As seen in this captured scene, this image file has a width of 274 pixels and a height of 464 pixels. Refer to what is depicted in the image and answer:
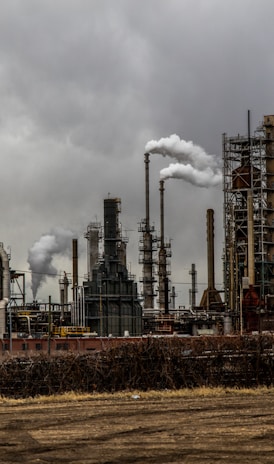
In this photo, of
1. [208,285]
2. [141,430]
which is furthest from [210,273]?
[141,430]

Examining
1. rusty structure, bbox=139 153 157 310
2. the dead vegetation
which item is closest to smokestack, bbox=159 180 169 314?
rusty structure, bbox=139 153 157 310

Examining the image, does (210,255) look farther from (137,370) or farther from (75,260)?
(137,370)

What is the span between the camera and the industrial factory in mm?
75500

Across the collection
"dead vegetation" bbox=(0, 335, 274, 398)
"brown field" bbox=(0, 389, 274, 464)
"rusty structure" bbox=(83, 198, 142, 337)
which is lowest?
"brown field" bbox=(0, 389, 274, 464)

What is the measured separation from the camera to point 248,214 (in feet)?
262

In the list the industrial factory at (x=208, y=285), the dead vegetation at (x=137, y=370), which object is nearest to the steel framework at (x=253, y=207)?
the industrial factory at (x=208, y=285)

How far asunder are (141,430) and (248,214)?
2333 inches

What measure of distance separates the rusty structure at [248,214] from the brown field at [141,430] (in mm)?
50518

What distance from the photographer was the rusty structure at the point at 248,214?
81188mm

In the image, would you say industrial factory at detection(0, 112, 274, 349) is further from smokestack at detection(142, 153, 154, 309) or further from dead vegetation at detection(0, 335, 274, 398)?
dead vegetation at detection(0, 335, 274, 398)

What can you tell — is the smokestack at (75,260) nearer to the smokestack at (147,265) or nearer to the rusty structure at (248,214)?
the smokestack at (147,265)

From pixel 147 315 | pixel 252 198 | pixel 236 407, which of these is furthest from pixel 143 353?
pixel 147 315

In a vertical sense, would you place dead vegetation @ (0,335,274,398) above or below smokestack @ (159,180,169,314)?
below

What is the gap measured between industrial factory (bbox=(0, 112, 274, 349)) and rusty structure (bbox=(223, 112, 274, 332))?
9 cm
